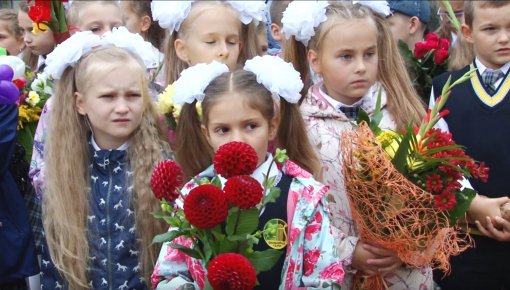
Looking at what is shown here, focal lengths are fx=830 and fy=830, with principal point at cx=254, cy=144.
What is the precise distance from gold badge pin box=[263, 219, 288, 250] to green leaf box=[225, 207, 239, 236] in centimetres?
40

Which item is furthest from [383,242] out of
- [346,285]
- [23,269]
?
[23,269]

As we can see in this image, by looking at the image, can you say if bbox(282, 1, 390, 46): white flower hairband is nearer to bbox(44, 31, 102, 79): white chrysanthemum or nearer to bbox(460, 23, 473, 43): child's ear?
bbox(460, 23, 473, 43): child's ear

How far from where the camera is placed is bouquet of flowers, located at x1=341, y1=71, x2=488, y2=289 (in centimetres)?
319

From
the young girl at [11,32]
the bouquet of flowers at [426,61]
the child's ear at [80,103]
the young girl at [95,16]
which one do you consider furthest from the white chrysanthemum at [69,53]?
the young girl at [11,32]

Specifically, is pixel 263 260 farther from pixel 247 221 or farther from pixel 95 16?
pixel 95 16

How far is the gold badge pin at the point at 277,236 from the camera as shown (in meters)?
3.15

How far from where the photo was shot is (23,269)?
390 cm

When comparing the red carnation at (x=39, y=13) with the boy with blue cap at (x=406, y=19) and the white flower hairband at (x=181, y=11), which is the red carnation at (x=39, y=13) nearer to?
the white flower hairband at (x=181, y=11)

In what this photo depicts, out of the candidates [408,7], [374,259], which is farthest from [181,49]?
[408,7]

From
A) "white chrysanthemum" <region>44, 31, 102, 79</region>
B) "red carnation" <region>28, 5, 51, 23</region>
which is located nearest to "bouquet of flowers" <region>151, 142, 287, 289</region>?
"white chrysanthemum" <region>44, 31, 102, 79</region>

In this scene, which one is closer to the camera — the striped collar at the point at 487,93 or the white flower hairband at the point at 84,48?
the white flower hairband at the point at 84,48

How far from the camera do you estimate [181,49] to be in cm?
462

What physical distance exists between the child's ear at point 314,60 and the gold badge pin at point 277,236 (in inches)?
44.2

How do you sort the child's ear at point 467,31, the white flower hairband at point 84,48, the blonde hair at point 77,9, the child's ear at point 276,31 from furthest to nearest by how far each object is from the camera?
1. the child's ear at point 276,31
2. the blonde hair at point 77,9
3. the child's ear at point 467,31
4. the white flower hairband at point 84,48
